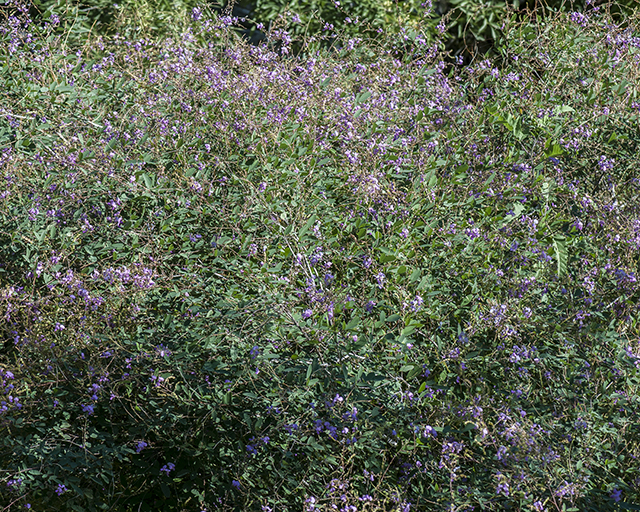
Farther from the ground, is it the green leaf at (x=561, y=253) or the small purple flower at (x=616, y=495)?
the green leaf at (x=561, y=253)

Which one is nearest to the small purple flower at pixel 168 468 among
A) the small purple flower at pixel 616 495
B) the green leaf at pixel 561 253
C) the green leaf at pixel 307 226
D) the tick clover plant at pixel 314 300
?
the tick clover plant at pixel 314 300

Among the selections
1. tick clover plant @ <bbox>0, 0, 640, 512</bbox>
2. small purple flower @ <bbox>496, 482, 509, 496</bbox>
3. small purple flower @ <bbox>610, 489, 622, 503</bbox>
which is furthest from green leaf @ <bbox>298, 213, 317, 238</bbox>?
small purple flower @ <bbox>610, 489, 622, 503</bbox>

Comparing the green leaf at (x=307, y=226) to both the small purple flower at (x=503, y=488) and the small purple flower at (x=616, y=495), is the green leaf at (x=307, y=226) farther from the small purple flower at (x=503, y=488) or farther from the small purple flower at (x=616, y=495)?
the small purple flower at (x=616, y=495)

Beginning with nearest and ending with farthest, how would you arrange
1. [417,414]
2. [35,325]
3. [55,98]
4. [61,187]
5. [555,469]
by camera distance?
[555,469], [417,414], [35,325], [61,187], [55,98]

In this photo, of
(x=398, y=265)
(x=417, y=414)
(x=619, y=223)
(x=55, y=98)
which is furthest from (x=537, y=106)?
(x=55, y=98)

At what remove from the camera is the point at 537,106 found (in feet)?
12.1

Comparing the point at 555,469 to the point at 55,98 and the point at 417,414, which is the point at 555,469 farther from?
the point at 55,98

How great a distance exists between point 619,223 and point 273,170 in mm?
1518

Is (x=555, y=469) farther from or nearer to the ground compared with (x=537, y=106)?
nearer to the ground

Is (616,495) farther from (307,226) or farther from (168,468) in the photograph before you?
(168,468)

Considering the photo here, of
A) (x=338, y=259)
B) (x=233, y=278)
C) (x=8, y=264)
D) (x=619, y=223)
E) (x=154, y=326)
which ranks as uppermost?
(x=619, y=223)

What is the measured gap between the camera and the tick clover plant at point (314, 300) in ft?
8.60

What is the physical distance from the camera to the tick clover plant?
103 inches

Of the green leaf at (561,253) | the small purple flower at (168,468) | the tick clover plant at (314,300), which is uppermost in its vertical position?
the green leaf at (561,253)
